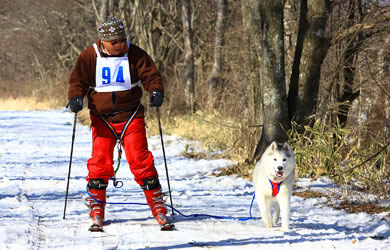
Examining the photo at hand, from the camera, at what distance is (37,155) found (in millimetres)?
11648

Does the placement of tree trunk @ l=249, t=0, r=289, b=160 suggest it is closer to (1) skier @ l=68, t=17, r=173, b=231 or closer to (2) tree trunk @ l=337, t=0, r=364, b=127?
(2) tree trunk @ l=337, t=0, r=364, b=127

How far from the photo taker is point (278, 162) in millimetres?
5379

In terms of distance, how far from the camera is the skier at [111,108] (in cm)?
538

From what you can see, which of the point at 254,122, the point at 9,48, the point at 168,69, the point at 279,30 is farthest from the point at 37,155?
the point at 9,48

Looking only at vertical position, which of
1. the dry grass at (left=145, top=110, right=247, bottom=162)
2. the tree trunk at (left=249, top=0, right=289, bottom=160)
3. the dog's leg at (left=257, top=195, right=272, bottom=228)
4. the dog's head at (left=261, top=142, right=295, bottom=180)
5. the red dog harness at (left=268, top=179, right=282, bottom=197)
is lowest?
the dry grass at (left=145, top=110, right=247, bottom=162)

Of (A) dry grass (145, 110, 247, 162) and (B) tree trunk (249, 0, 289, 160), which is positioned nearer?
(B) tree trunk (249, 0, 289, 160)

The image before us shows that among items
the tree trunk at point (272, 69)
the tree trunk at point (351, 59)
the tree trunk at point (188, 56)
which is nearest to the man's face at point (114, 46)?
the tree trunk at point (272, 69)

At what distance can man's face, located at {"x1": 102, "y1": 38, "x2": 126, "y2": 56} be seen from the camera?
539cm

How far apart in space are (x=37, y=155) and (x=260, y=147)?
16.9ft

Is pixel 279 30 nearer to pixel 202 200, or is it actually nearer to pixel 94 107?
pixel 202 200

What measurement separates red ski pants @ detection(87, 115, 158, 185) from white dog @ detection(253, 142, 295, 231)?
108 cm

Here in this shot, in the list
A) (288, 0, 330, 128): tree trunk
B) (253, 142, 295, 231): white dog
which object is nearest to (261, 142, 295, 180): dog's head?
(253, 142, 295, 231): white dog

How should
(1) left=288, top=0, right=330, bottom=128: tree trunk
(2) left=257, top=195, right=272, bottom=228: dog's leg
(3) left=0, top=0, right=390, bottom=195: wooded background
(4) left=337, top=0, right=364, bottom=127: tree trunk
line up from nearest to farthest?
(2) left=257, top=195, right=272, bottom=228: dog's leg → (3) left=0, top=0, right=390, bottom=195: wooded background → (1) left=288, top=0, right=330, bottom=128: tree trunk → (4) left=337, top=0, right=364, bottom=127: tree trunk

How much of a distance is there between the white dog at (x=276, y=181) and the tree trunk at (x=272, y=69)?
3.14 metres
